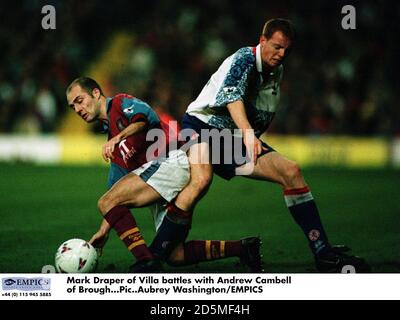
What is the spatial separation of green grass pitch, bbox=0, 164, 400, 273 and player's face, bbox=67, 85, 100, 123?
108 cm

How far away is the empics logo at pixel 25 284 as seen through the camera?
4.90m

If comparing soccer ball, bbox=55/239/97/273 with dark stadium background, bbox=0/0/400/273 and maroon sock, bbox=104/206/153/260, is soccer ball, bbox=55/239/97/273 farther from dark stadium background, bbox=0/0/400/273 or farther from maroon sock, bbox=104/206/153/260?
dark stadium background, bbox=0/0/400/273

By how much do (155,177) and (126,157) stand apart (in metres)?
0.38

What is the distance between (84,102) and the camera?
5797 mm

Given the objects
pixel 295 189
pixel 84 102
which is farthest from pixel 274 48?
pixel 84 102

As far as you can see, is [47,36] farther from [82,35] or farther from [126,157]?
[126,157]

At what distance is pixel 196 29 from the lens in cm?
1795

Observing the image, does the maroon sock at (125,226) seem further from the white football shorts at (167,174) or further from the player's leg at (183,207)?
the white football shorts at (167,174)

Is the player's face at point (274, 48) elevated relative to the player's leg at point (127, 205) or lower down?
elevated

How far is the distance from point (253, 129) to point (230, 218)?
127 inches

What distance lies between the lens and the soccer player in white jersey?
5.50m

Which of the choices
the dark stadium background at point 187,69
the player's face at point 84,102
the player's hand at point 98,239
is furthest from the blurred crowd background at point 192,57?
the player's face at point 84,102

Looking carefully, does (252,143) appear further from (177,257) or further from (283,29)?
(177,257)
